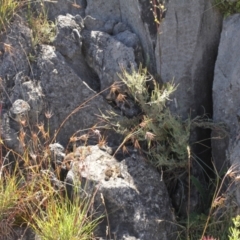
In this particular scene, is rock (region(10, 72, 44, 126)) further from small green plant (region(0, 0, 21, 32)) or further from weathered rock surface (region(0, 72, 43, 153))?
small green plant (region(0, 0, 21, 32))

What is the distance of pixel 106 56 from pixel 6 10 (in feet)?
3.35

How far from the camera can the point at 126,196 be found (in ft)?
15.3

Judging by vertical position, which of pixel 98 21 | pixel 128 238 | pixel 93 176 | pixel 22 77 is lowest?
pixel 128 238

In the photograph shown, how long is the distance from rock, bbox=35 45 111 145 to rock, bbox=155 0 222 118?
2.13 ft

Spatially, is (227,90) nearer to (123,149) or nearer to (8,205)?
(123,149)

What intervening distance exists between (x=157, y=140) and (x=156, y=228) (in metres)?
0.76

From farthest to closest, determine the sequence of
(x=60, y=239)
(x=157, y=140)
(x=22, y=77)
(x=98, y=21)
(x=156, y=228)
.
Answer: (x=98, y=21) → (x=22, y=77) → (x=157, y=140) → (x=156, y=228) → (x=60, y=239)

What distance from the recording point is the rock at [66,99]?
17.3ft

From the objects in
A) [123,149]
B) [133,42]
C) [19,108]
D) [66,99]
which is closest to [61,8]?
[133,42]

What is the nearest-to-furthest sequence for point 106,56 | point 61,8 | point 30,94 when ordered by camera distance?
Result: point 30,94
point 106,56
point 61,8

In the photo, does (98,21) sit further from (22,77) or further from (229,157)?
(229,157)

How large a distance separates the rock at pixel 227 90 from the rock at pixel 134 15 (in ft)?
2.10

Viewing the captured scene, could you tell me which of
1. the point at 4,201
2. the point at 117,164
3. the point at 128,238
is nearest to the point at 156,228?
the point at 128,238

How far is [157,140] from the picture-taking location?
4973 mm
